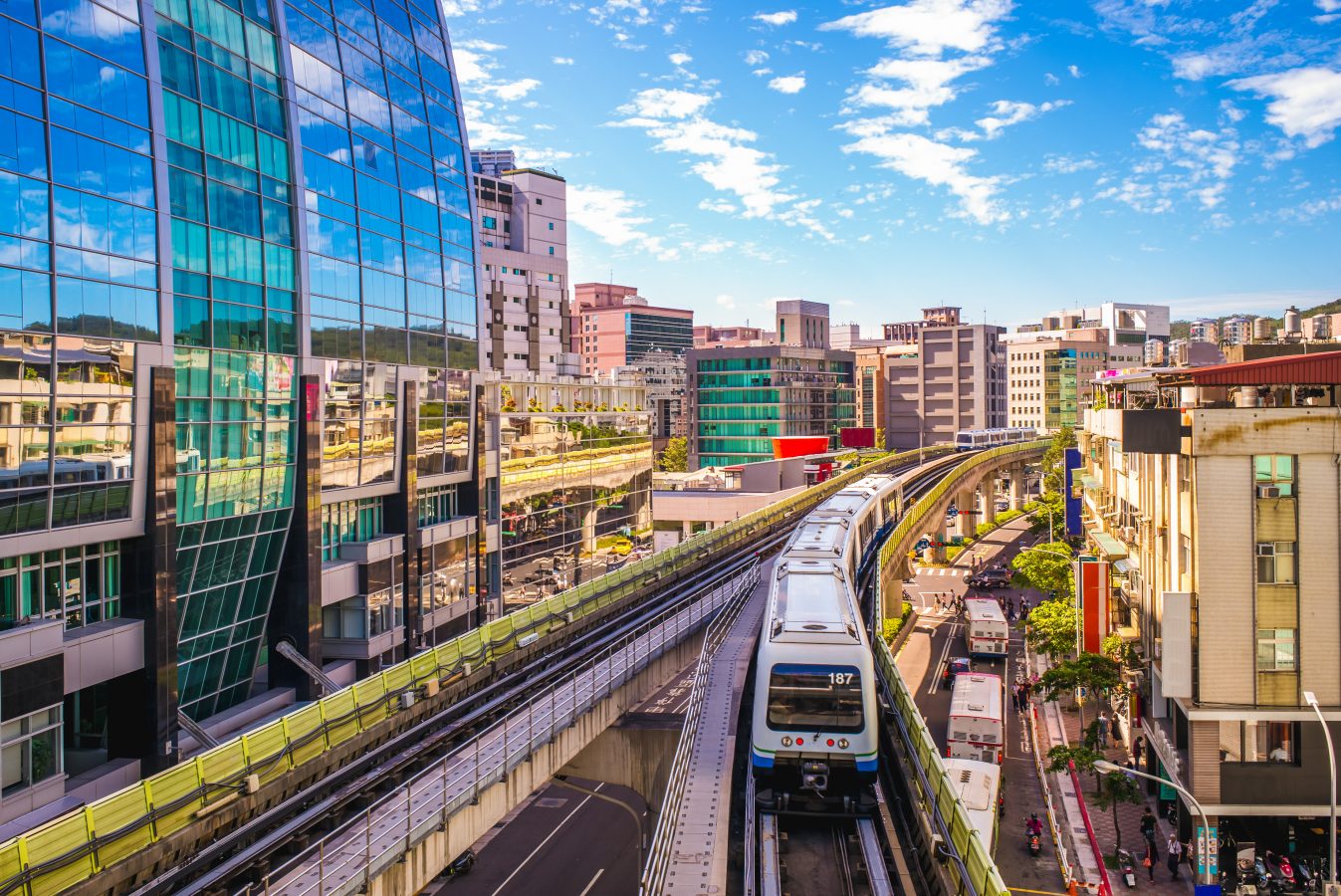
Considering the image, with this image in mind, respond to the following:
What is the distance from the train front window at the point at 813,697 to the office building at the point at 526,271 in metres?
41.8

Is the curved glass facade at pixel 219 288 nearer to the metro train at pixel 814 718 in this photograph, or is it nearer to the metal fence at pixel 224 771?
the metal fence at pixel 224 771

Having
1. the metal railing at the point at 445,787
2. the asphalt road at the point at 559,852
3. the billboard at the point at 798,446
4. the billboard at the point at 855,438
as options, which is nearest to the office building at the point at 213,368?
the metal railing at the point at 445,787

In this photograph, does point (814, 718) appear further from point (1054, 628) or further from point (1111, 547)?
point (1054, 628)

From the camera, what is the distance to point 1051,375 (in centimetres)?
16712

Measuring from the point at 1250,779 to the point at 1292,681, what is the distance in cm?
317

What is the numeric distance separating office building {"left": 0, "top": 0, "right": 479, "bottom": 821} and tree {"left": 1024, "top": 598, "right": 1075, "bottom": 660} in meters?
26.1

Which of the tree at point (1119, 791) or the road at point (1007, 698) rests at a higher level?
the tree at point (1119, 791)

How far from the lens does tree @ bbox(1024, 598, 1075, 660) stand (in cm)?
4491

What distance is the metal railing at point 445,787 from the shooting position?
56.0 feet

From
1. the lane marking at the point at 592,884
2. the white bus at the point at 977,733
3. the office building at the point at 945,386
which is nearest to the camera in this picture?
the lane marking at the point at 592,884

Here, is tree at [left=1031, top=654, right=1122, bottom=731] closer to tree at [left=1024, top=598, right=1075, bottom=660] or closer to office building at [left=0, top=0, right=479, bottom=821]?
tree at [left=1024, top=598, right=1075, bottom=660]

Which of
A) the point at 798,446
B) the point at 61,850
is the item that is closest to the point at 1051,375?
the point at 798,446

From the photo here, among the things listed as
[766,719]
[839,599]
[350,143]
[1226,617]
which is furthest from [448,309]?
[1226,617]

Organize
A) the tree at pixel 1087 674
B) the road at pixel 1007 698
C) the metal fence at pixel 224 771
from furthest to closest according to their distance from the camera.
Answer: the tree at pixel 1087 674, the road at pixel 1007 698, the metal fence at pixel 224 771
